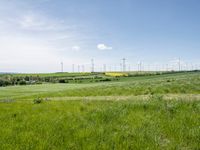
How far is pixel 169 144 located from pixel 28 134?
178 inches

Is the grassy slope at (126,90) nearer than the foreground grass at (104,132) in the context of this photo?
No

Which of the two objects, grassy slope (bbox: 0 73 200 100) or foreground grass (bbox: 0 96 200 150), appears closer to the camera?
foreground grass (bbox: 0 96 200 150)

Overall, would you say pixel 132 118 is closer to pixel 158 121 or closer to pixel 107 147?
pixel 158 121

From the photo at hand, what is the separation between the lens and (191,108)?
12.2m

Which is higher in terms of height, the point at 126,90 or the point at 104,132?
the point at 104,132

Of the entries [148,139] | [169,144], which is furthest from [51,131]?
[169,144]

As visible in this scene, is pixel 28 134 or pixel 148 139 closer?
pixel 148 139

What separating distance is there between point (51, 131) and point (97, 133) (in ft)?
5.39

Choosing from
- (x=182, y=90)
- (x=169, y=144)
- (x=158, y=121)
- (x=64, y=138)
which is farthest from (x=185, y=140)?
(x=182, y=90)

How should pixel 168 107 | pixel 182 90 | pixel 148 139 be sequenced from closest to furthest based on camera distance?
pixel 148 139 < pixel 168 107 < pixel 182 90

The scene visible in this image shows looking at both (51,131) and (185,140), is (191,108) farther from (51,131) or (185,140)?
(51,131)

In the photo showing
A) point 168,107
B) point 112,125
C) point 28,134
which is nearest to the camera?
point 28,134

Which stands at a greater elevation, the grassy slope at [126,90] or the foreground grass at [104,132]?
the foreground grass at [104,132]

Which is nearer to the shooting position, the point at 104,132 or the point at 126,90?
the point at 104,132
